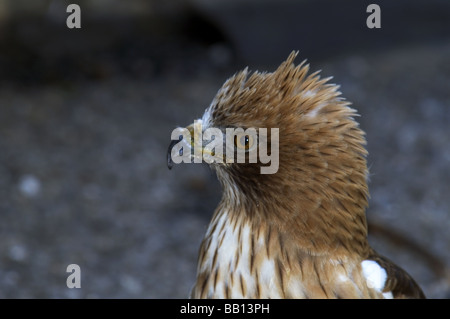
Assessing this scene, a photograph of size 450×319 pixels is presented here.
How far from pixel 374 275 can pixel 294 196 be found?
→ 0.57 meters

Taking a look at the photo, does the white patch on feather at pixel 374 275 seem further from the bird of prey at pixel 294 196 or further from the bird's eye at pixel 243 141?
the bird's eye at pixel 243 141

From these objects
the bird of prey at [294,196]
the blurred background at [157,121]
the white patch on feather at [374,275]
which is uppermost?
the blurred background at [157,121]

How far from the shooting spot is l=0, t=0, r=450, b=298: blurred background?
223 inches

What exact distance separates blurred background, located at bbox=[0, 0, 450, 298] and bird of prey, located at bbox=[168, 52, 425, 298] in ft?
7.09

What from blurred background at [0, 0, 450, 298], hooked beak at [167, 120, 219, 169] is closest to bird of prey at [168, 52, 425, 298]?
hooked beak at [167, 120, 219, 169]

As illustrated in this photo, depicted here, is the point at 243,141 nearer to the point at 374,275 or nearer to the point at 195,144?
the point at 195,144

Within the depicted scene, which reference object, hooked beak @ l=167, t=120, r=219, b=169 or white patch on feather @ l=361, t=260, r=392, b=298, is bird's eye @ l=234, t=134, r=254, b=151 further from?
white patch on feather @ l=361, t=260, r=392, b=298

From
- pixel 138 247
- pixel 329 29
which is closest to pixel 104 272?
pixel 138 247

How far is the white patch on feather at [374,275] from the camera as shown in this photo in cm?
332

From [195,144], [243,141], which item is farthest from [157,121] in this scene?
[243,141]

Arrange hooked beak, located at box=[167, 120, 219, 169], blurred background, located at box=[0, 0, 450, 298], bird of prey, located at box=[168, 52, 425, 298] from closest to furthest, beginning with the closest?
bird of prey, located at box=[168, 52, 425, 298], hooked beak, located at box=[167, 120, 219, 169], blurred background, located at box=[0, 0, 450, 298]

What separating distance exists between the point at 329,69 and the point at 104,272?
4116 millimetres

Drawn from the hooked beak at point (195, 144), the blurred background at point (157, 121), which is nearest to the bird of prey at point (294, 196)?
the hooked beak at point (195, 144)

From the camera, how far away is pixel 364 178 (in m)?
3.23
